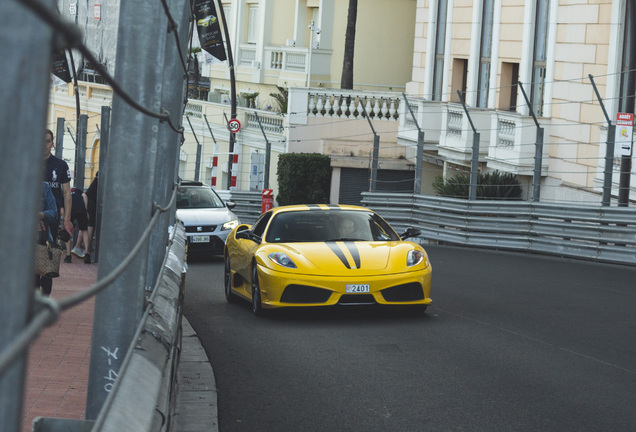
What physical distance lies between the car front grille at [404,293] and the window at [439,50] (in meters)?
22.4

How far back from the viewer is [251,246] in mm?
12852

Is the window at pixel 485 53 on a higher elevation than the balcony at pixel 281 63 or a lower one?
lower

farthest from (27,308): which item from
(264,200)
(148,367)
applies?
(264,200)

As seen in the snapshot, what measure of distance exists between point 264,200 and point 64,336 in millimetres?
26641

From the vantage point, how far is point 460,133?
2966 cm

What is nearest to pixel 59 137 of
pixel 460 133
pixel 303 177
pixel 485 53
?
pixel 460 133

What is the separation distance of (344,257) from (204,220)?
10.1m

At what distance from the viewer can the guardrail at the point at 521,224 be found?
62.7 ft

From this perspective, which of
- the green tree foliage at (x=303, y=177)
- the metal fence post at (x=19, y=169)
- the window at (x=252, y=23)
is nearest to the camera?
the metal fence post at (x=19, y=169)

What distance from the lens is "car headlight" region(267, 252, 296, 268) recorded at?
1175 cm

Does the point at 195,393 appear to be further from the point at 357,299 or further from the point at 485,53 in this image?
the point at 485,53

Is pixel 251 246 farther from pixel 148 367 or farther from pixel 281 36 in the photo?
pixel 281 36

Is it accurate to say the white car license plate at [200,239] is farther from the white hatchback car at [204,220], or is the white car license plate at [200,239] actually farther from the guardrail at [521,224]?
the guardrail at [521,224]

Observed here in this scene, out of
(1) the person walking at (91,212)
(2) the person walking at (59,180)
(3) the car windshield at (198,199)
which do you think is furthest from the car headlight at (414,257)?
(3) the car windshield at (198,199)
